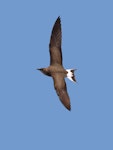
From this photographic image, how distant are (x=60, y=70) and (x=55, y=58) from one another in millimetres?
408

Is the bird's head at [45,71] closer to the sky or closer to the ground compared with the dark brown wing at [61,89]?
closer to the sky

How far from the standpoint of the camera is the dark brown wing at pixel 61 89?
1266 cm

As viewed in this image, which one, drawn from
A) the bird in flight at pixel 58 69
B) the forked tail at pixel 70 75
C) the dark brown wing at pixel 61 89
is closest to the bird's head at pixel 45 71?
the bird in flight at pixel 58 69

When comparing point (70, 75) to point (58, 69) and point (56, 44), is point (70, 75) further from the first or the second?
point (56, 44)

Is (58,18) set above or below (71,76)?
above

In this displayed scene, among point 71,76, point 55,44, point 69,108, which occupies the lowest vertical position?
point 69,108

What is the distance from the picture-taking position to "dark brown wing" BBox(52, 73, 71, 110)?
12.7m

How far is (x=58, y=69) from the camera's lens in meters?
13.3

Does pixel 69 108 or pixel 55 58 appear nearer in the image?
pixel 69 108

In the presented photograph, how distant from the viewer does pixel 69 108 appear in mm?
12570

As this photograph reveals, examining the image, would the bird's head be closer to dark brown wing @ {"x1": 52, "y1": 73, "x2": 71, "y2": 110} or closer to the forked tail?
dark brown wing @ {"x1": 52, "y1": 73, "x2": 71, "y2": 110}

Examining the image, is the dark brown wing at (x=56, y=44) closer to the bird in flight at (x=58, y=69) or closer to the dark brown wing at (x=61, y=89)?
the bird in flight at (x=58, y=69)

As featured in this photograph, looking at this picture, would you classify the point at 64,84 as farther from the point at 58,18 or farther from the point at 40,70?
the point at 58,18

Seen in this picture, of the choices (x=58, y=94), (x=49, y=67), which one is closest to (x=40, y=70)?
(x=49, y=67)
